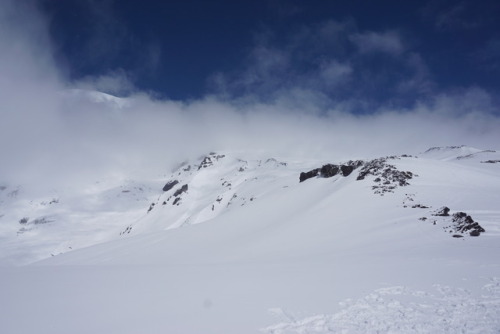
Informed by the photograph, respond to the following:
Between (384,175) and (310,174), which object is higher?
(310,174)

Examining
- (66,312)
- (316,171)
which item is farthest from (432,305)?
(316,171)

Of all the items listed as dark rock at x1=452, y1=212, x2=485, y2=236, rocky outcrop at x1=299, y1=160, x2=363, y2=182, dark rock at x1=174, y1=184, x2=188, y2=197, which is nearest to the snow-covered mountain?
dark rock at x1=452, y1=212, x2=485, y2=236

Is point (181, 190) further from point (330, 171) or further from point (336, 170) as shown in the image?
point (336, 170)

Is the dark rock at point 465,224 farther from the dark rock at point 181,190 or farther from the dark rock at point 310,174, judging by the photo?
the dark rock at point 181,190

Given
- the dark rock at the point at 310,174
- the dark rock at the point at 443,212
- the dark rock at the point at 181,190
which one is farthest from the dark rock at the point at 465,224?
the dark rock at the point at 181,190

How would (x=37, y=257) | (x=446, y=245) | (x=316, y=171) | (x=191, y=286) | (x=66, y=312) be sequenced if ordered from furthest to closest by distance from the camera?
(x=37, y=257), (x=316, y=171), (x=446, y=245), (x=191, y=286), (x=66, y=312)

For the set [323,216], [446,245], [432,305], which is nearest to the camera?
[432,305]

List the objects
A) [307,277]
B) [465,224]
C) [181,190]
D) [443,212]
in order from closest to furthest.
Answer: [307,277]
[465,224]
[443,212]
[181,190]

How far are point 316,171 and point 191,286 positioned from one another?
146ft

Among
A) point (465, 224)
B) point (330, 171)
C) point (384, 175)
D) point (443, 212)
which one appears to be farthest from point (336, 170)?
point (465, 224)

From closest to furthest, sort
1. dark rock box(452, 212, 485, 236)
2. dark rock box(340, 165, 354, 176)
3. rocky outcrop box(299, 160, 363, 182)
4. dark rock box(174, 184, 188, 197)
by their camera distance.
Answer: dark rock box(452, 212, 485, 236), dark rock box(340, 165, 354, 176), rocky outcrop box(299, 160, 363, 182), dark rock box(174, 184, 188, 197)

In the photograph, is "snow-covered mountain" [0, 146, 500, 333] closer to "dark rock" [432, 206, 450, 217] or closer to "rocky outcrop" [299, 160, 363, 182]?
"dark rock" [432, 206, 450, 217]

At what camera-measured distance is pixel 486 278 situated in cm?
1229

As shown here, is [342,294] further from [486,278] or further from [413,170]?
[413,170]
